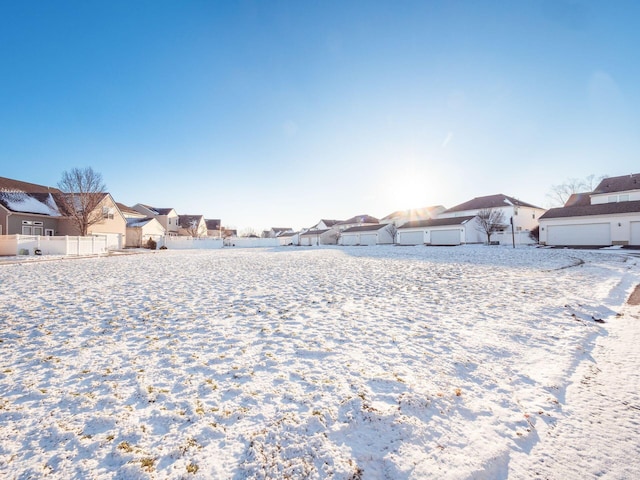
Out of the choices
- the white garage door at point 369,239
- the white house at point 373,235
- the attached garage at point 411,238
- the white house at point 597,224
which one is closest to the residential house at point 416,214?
the white house at point 373,235

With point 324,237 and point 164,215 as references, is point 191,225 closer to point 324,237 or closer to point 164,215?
point 164,215

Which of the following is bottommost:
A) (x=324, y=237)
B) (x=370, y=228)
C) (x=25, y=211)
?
(x=324, y=237)

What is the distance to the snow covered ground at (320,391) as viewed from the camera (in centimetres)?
239

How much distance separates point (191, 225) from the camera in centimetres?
6406

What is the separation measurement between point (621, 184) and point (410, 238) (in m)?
26.2

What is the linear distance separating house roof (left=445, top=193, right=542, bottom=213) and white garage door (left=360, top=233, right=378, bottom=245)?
47.7 feet

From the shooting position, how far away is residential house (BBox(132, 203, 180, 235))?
2180 inches

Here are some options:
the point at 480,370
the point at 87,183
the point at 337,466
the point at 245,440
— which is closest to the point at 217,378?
the point at 245,440

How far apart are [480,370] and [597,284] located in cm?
927

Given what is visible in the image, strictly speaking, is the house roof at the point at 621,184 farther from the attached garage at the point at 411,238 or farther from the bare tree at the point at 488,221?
the attached garage at the point at 411,238

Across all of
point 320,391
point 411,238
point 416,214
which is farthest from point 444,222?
point 320,391

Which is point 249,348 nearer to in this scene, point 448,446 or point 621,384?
point 448,446

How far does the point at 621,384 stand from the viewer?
3.59 meters

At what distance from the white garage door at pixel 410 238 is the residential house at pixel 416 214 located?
9814 millimetres
